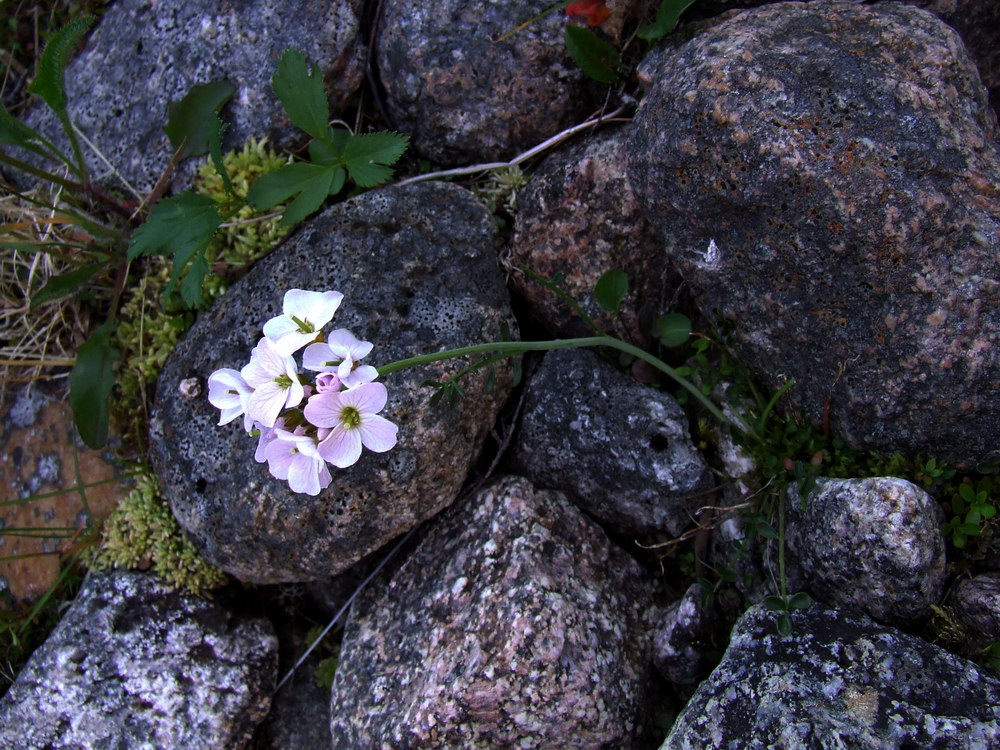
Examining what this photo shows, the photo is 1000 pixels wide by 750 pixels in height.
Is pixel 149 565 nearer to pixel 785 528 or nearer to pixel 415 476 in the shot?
pixel 415 476

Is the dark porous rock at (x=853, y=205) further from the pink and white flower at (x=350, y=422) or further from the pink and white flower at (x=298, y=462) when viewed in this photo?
the pink and white flower at (x=298, y=462)

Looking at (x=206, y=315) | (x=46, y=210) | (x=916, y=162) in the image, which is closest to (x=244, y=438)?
(x=206, y=315)

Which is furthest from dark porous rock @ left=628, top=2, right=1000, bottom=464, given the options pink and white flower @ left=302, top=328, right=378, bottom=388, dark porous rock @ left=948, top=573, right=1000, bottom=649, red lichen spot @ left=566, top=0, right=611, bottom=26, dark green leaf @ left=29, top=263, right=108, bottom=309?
dark green leaf @ left=29, top=263, right=108, bottom=309

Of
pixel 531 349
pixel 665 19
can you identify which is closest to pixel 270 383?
pixel 531 349

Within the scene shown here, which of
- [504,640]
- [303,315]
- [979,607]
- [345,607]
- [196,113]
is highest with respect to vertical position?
[196,113]

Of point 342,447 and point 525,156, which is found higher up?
point 525,156

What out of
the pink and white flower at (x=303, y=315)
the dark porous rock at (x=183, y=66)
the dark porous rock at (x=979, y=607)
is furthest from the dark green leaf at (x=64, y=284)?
the dark porous rock at (x=979, y=607)

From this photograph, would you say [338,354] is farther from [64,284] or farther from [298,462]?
[64,284]
